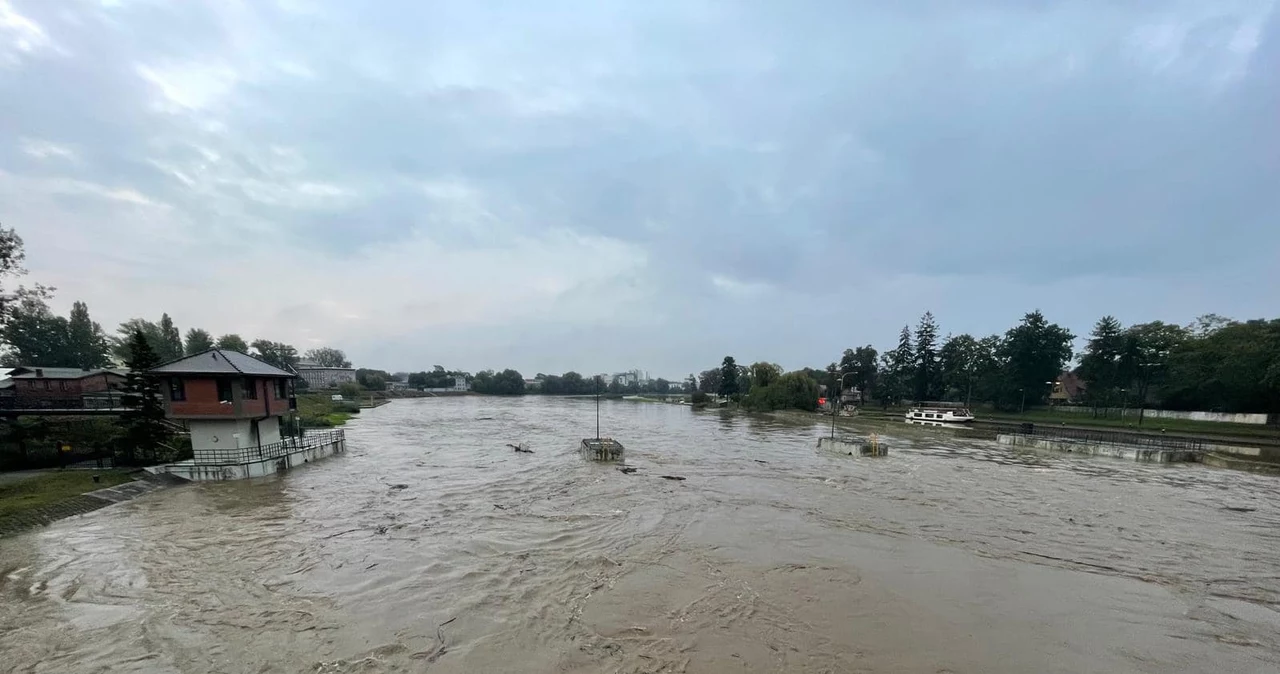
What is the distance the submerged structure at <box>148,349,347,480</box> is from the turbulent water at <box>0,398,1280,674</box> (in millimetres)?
1957

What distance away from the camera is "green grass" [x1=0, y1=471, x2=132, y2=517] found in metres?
15.7

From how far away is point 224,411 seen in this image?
75.6ft

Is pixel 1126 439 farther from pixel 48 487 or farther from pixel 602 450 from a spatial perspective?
pixel 48 487

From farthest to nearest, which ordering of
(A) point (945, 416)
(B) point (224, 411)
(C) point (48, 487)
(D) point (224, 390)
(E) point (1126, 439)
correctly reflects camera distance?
(A) point (945, 416), (E) point (1126, 439), (D) point (224, 390), (B) point (224, 411), (C) point (48, 487)

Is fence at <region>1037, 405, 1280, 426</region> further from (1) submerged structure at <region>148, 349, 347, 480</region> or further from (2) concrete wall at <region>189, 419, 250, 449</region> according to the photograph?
(2) concrete wall at <region>189, 419, 250, 449</region>

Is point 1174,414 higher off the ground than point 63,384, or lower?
lower

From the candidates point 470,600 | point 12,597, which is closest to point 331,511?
point 12,597

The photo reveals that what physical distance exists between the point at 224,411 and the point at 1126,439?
57992 mm

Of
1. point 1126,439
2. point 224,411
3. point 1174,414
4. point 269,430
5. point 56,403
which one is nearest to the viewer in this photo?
point 224,411

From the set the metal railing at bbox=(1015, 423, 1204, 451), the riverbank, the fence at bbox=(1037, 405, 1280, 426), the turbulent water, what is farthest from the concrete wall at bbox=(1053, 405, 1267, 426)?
the riverbank

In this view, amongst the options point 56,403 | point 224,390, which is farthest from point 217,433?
point 56,403

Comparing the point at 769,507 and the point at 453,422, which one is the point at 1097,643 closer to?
the point at 769,507

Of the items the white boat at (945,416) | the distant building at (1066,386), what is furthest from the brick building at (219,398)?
the distant building at (1066,386)

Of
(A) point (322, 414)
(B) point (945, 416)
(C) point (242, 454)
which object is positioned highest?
(C) point (242, 454)
